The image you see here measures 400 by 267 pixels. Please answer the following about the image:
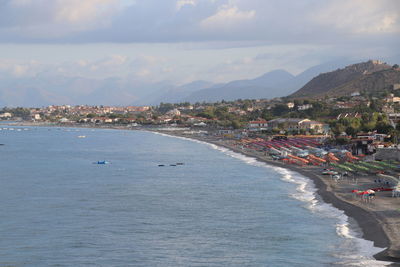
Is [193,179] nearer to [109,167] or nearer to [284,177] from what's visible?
[284,177]

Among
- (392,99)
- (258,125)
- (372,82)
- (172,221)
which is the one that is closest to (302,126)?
(258,125)

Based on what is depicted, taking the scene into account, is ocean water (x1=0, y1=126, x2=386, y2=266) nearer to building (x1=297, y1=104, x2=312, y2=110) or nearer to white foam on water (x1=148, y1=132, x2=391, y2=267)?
white foam on water (x1=148, y1=132, x2=391, y2=267)

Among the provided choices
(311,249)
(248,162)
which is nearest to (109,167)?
(248,162)

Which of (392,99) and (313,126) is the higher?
(392,99)

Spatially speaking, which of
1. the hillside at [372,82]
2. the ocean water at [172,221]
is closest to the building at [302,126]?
the ocean water at [172,221]

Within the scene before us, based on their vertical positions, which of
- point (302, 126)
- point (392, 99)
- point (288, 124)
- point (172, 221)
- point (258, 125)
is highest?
point (392, 99)

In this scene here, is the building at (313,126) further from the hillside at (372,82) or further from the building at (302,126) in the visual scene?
the hillside at (372,82)

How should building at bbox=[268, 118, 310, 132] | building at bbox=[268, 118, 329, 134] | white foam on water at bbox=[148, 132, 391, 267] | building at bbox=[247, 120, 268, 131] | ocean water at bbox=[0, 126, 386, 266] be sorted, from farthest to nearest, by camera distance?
building at bbox=[247, 120, 268, 131], building at bbox=[268, 118, 310, 132], building at bbox=[268, 118, 329, 134], ocean water at bbox=[0, 126, 386, 266], white foam on water at bbox=[148, 132, 391, 267]

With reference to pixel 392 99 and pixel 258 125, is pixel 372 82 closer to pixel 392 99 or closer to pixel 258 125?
pixel 392 99

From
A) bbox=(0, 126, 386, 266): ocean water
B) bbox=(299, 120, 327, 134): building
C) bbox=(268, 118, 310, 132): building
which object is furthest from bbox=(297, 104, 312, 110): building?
bbox=(0, 126, 386, 266): ocean water
